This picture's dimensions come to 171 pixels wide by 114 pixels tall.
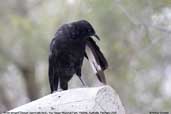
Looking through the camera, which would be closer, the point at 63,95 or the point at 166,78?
the point at 63,95

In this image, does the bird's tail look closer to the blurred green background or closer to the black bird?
the black bird

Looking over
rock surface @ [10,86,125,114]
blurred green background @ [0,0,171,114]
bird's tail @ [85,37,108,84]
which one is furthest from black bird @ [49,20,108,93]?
blurred green background @ [0,0,171,114]

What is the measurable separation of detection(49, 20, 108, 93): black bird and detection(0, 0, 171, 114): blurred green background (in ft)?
6.45

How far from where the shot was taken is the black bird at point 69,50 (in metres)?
4.14

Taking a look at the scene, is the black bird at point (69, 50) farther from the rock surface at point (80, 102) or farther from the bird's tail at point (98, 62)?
the rock surface at point (80, 102)

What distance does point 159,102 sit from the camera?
7.14 metres

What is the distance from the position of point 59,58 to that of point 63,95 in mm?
983

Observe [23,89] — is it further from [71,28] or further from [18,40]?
[71,28]

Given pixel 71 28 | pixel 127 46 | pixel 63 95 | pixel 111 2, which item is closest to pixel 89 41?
pixel 71 28

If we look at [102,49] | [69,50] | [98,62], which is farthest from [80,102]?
[102,49]

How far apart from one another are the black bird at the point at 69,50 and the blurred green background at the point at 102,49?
1.97 meters

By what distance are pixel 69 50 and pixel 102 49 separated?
9.40ft

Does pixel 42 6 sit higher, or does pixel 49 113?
pixel 42 6

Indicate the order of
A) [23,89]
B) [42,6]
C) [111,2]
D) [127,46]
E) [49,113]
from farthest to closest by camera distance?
[23,89]
[42,6]
[127,46]
[111,2]
[49,113]
